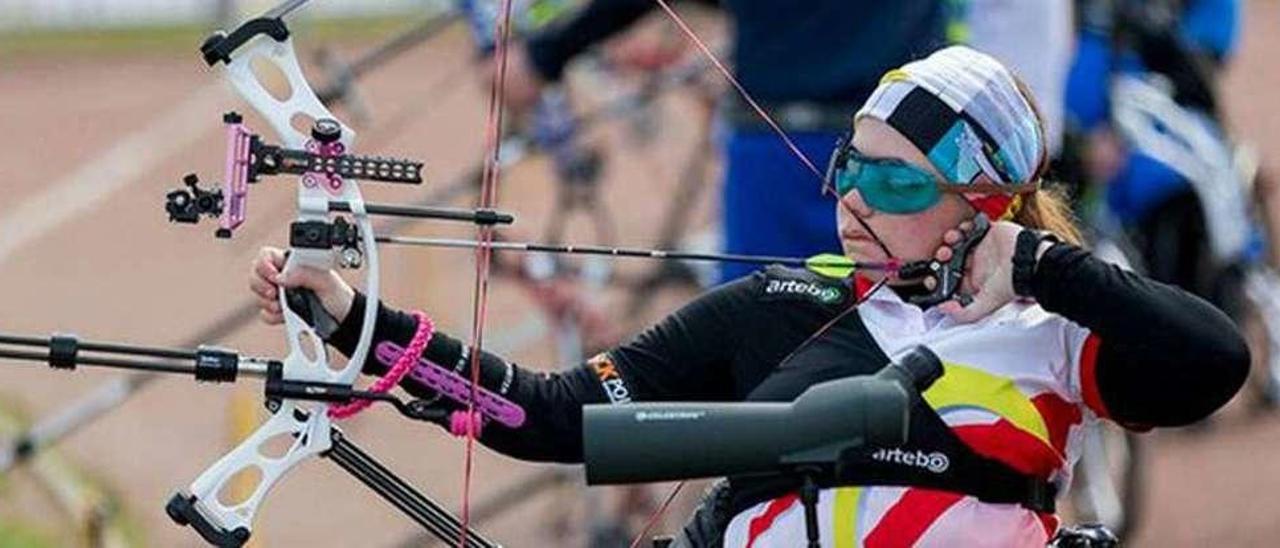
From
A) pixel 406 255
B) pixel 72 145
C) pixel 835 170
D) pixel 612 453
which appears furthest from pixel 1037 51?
pixel 72 145

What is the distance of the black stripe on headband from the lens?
18.7 feet

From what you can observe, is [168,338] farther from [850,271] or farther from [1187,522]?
[850,271]

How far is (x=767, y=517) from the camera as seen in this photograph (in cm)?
550

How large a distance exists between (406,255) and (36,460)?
163 inches

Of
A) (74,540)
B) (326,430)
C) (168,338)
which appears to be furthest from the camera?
(168,338)

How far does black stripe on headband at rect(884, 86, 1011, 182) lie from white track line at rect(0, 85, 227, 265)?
39.3 ft

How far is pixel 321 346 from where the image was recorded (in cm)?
548

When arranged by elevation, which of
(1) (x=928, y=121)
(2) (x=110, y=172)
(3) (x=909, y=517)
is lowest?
(3) (x=909, y=517)

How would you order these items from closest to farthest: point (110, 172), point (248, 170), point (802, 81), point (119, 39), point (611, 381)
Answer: point (248, 170) → point (611, 381) → point (802, 81) → point (110, 172) → point (119, 39)

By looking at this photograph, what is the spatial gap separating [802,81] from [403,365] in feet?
10.1

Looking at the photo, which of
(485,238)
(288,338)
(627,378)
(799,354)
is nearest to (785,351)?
(799,354)

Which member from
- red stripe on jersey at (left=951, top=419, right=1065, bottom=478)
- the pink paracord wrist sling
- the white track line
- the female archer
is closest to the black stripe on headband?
the female archer

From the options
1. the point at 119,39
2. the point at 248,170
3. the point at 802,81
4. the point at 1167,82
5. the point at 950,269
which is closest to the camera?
the point at 248,170

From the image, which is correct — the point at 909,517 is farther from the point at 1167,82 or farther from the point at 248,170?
the point at 1167,82
